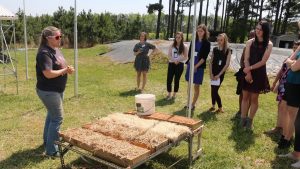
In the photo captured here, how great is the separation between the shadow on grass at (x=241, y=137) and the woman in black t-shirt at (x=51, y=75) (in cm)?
276

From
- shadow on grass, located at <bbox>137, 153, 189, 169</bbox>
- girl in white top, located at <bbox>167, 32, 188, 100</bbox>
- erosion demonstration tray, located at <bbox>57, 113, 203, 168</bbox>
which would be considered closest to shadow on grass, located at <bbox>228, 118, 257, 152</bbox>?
erosion demonstration tray, located at <bbox>57, 113, 203, 168</bbox>

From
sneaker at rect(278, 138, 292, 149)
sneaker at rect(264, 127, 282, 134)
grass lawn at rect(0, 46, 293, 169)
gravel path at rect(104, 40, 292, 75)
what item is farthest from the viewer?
gravel path at rect(104, 40, 292, 75)

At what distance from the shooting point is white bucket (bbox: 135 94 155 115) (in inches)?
188

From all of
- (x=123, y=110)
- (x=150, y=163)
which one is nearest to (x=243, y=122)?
(x=150, y=163)

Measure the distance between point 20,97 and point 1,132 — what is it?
2733 mm

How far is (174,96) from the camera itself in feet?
27.4

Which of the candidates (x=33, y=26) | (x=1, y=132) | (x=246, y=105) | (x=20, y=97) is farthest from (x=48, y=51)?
(x=33, y=26)

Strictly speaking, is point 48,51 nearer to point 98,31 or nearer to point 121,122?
point 121,122

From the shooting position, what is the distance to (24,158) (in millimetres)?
4625

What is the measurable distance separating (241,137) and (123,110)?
280 cm

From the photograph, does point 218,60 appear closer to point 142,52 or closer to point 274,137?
point 274,137

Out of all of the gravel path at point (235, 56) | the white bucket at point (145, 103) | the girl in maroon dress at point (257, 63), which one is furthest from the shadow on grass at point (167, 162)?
the gravel path at point (235, 56)

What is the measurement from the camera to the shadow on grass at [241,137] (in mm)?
5129

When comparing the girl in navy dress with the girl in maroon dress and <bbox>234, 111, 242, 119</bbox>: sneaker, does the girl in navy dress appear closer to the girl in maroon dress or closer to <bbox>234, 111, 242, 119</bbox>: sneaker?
<bbox>234, 111, 242, 119</bbox>: sneaker
